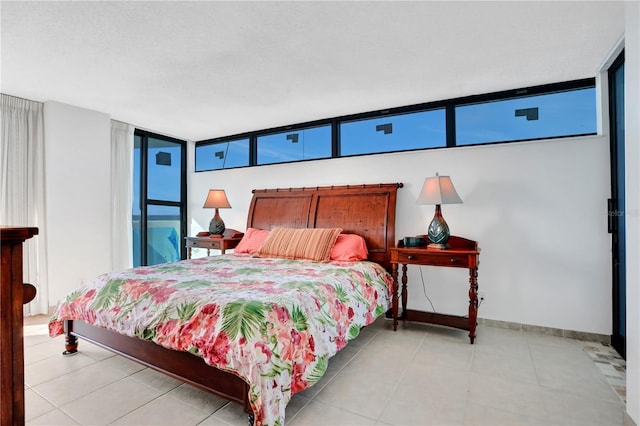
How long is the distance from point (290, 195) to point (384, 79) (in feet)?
6.39

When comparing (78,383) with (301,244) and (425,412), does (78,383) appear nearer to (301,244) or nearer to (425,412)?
(301,244)

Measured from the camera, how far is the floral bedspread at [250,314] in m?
1.59

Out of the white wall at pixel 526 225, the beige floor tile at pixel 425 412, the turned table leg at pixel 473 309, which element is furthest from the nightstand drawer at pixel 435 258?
the beige floor tile at pixel 425 412

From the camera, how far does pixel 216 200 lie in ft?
14.9

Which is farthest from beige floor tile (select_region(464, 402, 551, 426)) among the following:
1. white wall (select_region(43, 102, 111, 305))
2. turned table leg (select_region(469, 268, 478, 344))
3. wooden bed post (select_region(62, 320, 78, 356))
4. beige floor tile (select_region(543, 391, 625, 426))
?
white wall (select_region(43, 102, 111, 305))

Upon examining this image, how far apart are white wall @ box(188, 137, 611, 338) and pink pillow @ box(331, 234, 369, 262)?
1.76 feet

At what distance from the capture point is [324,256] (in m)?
3.29

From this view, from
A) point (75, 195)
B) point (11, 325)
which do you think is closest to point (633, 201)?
point (11, 325)

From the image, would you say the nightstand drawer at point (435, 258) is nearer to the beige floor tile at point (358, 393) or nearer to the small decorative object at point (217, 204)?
the beige floor tile at point (358, 393)

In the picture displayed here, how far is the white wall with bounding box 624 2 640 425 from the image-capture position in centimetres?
151

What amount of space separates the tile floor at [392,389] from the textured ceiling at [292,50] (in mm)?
2381

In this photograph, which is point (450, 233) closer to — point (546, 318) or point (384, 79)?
point (546, 318)

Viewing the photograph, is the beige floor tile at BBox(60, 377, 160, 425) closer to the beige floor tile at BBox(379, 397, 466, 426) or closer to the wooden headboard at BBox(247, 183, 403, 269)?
the beige floor tile at BBox(379, 397, 466, 426)

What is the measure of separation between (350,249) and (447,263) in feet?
3.19
